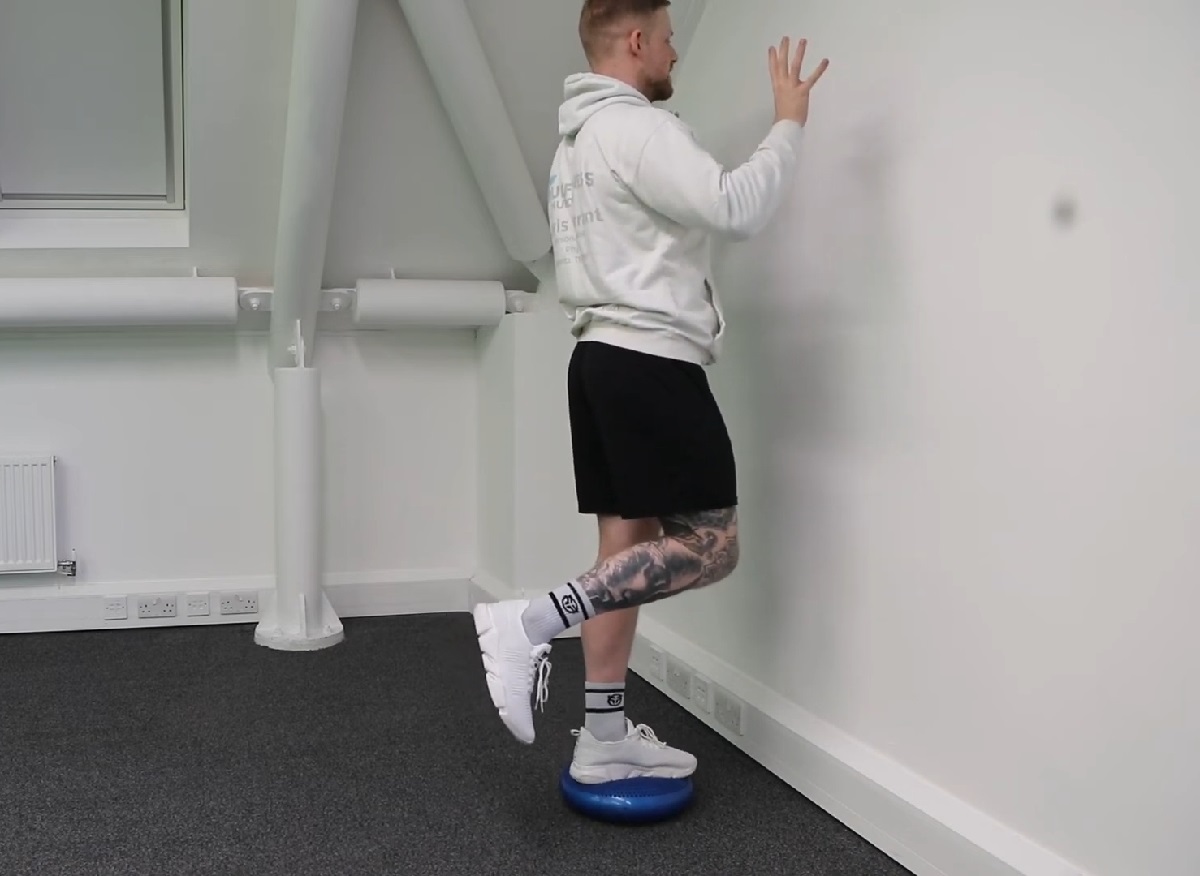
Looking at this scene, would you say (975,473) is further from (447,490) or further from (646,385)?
(447,490)

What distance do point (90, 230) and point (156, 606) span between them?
1162 millimetres

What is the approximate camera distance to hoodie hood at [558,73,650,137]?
1981 millimetres

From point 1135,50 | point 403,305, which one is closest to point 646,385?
point 1135,50

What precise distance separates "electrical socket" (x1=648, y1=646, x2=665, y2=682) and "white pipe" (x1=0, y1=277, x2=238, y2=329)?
163 centimetres

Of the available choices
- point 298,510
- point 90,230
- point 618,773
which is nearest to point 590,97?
point 618,773

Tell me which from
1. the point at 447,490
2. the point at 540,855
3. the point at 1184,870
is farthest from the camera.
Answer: the point at 447,490

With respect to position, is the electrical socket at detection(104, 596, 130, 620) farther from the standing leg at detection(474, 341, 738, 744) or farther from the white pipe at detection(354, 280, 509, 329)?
the standing leg at detection(474, 341, 738, 744)

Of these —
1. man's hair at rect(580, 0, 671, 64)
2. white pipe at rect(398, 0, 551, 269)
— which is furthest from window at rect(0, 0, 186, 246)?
man's hair at rect(580, 0, 671, 64)

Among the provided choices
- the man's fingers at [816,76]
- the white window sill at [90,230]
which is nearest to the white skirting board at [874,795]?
the man's fingers at [816,76]

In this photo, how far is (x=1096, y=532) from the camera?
147 cm

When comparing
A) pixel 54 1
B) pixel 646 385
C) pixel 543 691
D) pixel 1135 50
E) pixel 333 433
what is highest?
pixel 54 1

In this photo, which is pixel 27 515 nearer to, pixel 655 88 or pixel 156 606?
pixel 156 606

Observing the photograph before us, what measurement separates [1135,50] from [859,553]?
95 centimetres

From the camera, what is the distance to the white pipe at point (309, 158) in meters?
2.72
